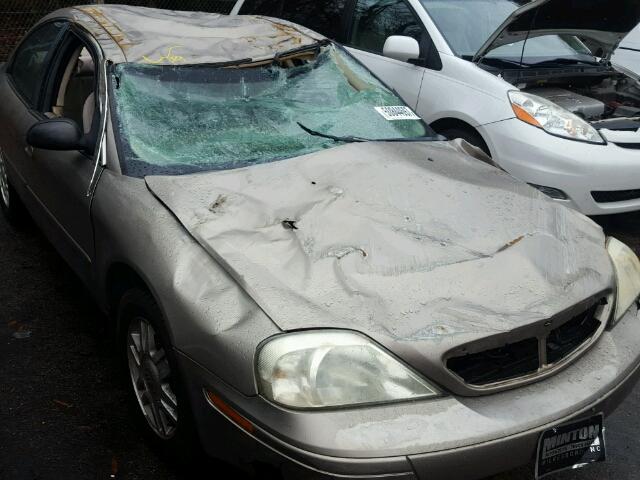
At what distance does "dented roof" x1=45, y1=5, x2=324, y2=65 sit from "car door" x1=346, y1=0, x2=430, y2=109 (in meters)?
1.43

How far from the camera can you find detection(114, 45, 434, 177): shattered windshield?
2.86 metres

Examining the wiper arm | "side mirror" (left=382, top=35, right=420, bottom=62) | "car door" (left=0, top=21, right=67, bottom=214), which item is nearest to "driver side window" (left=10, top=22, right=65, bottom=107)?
"car door" (left=0, top=21, right=67, bottom=214)

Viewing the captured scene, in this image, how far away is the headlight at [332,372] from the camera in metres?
1.92

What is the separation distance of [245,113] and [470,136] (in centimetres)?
206

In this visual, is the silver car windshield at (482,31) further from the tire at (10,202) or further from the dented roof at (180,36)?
the tire at (10,202)

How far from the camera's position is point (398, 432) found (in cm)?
185

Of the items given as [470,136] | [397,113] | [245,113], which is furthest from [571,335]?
[470,136]

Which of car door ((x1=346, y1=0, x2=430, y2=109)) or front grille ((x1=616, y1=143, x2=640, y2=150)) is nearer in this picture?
front grille ((x1=616, y1=143, x2=640, y2=150))

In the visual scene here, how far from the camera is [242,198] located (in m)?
2.58

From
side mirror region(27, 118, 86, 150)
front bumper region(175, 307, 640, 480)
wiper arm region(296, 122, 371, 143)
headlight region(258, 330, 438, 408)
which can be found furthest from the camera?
wiper arm region(296, 122, 371, 143)

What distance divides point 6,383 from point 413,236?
189cm

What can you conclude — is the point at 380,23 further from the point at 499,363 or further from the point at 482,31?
the point at 499,363

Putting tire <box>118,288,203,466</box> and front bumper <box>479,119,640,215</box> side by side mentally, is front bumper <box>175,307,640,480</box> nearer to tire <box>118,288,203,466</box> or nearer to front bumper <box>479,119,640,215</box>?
tire <box>118,288,203,466</box>

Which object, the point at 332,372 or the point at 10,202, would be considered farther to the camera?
the point at 10,202
